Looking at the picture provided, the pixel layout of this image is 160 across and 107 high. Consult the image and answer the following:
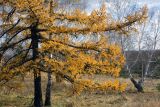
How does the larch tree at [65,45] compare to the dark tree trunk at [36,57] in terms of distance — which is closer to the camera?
the larch tree at [65,45]

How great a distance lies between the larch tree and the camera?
18547 millimetres

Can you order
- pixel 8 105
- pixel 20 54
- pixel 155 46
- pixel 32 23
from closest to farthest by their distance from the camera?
pixel 32 23 → pixel 20 54 → pixel 8 105 → pixel 155 46

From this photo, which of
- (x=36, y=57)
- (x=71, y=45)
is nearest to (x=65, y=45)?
(x=71, y=45)

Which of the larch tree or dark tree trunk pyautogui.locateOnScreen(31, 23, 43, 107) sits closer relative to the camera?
the larch tree

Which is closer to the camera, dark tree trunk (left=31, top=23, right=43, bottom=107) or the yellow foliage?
the yellow foliage

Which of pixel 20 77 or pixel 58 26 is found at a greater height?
pixel 58 26

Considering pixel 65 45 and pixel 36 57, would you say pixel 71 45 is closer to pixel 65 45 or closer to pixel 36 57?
pixel 65 45

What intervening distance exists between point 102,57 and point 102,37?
0.84m

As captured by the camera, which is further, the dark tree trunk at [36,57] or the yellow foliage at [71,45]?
the dark tree trunk at [36,57]

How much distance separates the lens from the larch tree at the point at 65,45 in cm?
1855

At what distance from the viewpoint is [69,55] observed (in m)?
19.0

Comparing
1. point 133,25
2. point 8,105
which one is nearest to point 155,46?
point 8,105

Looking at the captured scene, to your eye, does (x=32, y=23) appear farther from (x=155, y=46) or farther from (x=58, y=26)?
(x=155, y=46)

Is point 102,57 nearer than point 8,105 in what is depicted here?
Yes
